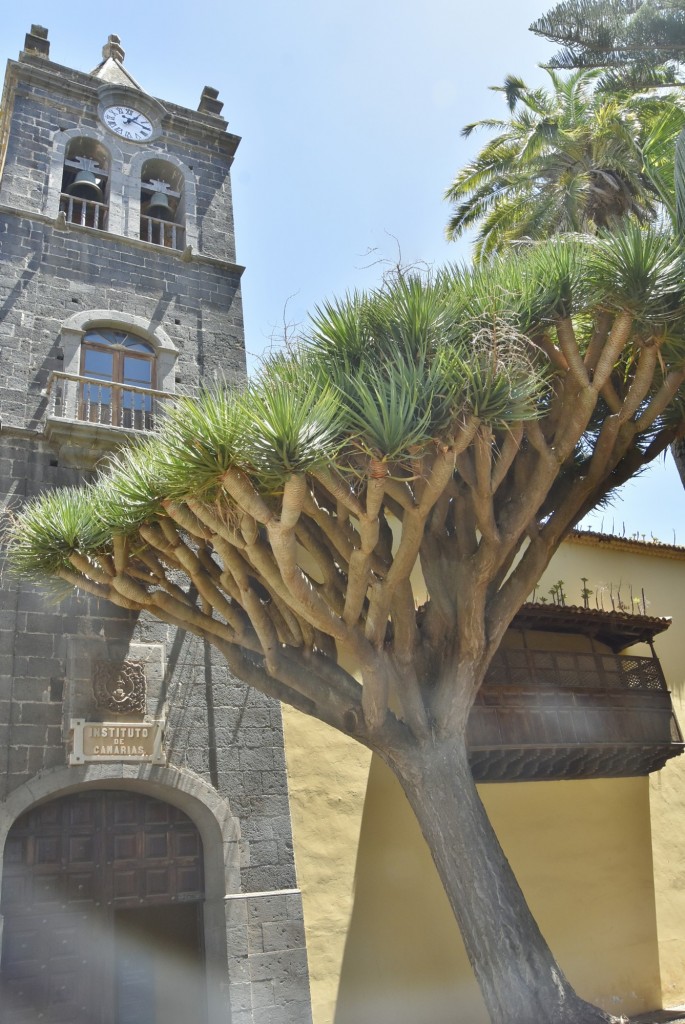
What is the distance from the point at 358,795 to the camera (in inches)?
436

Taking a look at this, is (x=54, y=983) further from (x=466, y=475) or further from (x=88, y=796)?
(x=466, y=475)

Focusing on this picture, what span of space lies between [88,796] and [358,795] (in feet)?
11.1

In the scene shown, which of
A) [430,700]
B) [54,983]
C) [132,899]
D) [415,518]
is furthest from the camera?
[132,899]

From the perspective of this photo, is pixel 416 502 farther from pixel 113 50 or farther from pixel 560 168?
pixel 113 50

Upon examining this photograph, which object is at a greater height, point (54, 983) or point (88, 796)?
point (88, 796)

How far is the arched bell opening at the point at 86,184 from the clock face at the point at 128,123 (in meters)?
0.56

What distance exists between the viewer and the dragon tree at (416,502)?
6738 millimetres

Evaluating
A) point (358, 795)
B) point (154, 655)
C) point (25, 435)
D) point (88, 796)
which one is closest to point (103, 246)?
point (25, 435)

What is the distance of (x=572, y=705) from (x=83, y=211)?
1057 centimetres

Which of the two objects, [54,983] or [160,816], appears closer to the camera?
[54,983]

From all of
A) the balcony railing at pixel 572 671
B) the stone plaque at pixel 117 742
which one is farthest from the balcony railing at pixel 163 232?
the balcony railing at pixel 572 671

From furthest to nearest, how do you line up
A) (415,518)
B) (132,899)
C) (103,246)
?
(103,246) < (132,899) < (415,518)

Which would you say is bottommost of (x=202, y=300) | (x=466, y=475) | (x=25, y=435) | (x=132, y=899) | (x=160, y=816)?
(x=132, y=899)

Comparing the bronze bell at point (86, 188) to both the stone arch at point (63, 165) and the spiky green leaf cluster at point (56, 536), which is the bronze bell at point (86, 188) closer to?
the stone arch at point (63, 165)
